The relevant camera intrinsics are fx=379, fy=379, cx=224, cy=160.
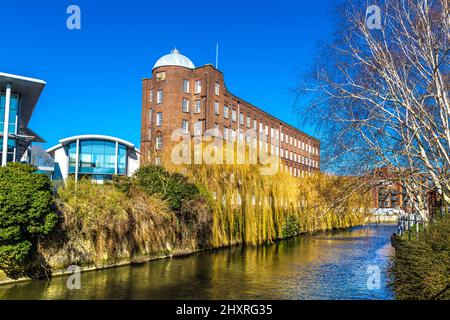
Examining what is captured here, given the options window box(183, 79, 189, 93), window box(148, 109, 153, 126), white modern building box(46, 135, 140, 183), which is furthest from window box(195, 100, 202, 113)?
white modern building box(46, 135, 140, 183)

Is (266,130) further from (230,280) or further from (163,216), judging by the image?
(230,280)

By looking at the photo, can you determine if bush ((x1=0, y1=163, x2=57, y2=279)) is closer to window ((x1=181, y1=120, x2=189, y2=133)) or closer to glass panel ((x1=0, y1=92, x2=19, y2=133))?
glass panel ((x1=0, y1=92, x2=19, y2=133))

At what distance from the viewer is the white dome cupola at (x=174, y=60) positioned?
145 ft

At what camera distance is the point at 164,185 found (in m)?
21.1

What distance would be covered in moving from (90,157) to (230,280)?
37.0 meters

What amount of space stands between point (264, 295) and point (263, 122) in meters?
47.3

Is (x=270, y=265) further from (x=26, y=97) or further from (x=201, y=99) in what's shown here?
(x=201, y=99)

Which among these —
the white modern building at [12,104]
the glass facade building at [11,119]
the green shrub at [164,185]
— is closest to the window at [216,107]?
the white modern building at [12,104]

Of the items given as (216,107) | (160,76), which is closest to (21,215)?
(160,76)

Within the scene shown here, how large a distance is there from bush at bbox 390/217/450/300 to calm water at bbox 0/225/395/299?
103 inches

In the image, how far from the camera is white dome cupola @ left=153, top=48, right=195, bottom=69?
44.3 meters

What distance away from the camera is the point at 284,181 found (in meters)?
29.4

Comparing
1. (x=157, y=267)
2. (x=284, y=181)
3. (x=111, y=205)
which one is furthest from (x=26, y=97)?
(x=284, y=181)

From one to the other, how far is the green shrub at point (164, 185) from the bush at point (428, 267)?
13160mm
